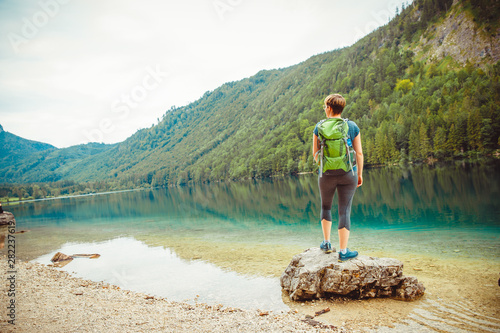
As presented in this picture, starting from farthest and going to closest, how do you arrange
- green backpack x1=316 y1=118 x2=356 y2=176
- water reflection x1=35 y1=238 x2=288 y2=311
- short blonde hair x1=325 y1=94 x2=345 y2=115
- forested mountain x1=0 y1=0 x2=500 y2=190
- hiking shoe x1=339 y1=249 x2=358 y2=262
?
forested mountain x1=0 y1=0 x2=500 y2=190, water reflection x1=35 y1=238 x2=288 y2=311, hiking shoe x1=339 y1=249 x2=358 y2=262, short blonde hair x1=325 y1=94 x2=345 y2=115, green backpack x1=316 y1=118 x2=356 y2=176

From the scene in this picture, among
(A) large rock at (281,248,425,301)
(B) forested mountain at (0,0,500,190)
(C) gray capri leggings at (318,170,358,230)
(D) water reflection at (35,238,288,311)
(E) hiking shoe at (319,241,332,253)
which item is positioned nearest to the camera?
(C) gray capri leggings at (318,170,358,230)

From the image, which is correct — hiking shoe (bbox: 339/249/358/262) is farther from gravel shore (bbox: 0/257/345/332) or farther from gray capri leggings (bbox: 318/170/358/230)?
gravel shore (bbox: 0/257/345/332)

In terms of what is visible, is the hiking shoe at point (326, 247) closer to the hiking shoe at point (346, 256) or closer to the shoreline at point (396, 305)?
the hiking shoe at point (346, 256)

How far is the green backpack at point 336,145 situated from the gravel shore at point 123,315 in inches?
144

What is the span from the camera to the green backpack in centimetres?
667

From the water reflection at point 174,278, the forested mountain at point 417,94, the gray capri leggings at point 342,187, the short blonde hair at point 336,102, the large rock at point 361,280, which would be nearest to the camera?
the gray capri leggings at point 342,187

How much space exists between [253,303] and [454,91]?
114907mm

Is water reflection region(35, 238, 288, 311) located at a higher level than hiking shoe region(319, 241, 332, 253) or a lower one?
lower

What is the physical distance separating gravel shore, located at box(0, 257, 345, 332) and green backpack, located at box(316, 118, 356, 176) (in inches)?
144

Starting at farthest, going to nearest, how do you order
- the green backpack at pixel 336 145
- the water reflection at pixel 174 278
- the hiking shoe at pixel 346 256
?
the water reflection at pixel 174 278 → the hiking shoe at pixel 346 256 → the green backpack at pixel 336 145

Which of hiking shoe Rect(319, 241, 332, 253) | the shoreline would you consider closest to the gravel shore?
the shoreline

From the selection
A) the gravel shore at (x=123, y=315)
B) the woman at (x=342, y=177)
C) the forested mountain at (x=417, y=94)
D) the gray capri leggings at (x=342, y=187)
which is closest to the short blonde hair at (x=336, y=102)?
the woman at (x=342, y=177)

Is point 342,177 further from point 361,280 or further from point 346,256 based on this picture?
point 361,280

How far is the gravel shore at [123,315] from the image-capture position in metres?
6.29
